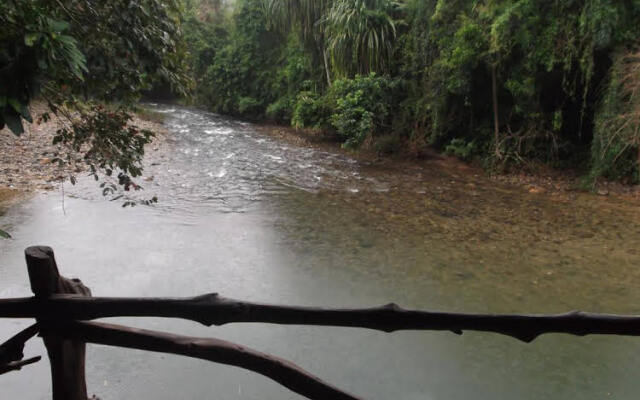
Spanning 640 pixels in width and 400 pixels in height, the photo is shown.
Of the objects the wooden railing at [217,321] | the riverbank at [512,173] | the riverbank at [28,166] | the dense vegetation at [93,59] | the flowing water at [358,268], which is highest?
the dense vegetation at [93,59]

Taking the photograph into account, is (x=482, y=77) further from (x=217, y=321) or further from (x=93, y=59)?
(x=217, y=321)

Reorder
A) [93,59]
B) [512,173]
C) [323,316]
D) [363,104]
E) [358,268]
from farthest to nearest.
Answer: [363,104], [512,173], [358,268], [93,59], [323,316]

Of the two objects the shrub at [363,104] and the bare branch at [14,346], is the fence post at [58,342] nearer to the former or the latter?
the bare branch at [14,346]

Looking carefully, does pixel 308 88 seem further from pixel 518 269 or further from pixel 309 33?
pixel 518 269

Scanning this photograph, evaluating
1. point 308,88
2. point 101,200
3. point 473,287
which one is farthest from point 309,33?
point 473,287

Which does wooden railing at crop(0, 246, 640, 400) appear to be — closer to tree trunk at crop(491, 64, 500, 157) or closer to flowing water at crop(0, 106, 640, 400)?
flowing water at crop(0, 106, 640, 400)

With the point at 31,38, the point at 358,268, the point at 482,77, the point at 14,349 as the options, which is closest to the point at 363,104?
the point at 482,77

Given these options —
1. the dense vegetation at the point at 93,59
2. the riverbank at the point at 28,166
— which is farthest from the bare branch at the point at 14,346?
the riverbank at the point at 28,166

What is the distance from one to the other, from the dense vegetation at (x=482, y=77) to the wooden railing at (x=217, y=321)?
4.73 meters

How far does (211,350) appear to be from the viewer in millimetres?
1513

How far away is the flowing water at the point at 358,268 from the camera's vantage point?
3754 millimetres

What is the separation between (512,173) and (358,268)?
5.42 metres

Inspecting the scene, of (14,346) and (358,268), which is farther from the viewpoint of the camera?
(358,268)

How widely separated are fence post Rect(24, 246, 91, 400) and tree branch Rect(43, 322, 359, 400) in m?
0.07
